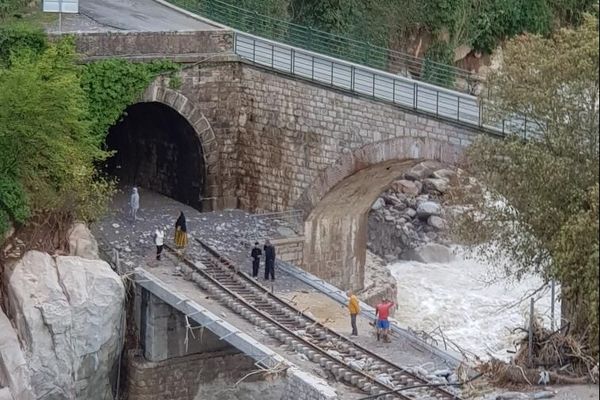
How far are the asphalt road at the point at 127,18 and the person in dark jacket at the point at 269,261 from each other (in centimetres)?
648

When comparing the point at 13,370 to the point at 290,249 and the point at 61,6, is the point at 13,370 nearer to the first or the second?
the point at 290,249

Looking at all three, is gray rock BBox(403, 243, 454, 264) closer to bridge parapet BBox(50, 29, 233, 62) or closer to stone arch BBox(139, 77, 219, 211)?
stone arch BBox(139, 77, 219, 211)

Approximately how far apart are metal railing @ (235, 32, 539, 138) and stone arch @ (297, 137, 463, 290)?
2.65ft

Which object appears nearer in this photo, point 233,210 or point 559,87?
point 559,87

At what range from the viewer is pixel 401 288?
3897 centimetres

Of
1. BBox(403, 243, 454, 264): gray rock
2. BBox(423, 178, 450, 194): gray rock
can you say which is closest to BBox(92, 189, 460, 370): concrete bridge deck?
BBox(403, 243, 454, 264): gray rock

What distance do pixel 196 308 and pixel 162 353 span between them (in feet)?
6.50

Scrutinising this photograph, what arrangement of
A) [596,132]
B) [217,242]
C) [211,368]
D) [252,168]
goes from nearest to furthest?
[596,132] < [211,368] < [217,242] < [252,168]

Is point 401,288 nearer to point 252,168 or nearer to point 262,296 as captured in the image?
point 252,168

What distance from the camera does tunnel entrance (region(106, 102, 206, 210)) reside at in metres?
34.7

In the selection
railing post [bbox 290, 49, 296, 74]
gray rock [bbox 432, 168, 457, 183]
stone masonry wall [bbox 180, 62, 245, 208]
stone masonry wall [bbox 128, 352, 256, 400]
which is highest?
railing post [bbox 290, 49, 296, 74]

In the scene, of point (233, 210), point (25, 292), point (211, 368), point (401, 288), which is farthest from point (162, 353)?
point (401, 288)

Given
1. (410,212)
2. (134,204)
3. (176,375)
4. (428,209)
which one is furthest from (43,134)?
(428,209)

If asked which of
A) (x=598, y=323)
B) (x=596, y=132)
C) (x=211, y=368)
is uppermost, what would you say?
(x=596, y=132)
